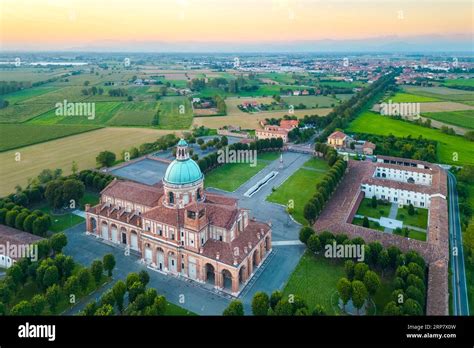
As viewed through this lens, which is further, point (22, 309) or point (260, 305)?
point (260, 305)

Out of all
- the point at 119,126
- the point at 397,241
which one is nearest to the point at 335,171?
the point at 397,241

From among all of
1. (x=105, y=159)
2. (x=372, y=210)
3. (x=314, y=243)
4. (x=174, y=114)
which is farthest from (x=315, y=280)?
(x=174, y=114)

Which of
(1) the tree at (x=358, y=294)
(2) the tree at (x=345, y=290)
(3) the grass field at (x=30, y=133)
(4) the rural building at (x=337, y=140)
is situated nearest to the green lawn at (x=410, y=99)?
(4) the rural building at (x=337, y=140)

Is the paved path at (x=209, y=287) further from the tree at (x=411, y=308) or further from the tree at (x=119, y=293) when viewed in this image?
the tree at (x=411, y=308)

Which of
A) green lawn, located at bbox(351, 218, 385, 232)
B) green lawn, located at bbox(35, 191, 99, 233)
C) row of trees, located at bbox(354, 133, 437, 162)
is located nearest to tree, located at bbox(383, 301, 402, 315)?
green lawn, located at bbox(351, 218, 385, 232)

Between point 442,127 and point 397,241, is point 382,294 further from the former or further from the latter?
point 442,127

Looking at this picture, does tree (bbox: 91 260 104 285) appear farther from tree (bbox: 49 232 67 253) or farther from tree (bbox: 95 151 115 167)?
tree (bbox: 95 151 115 167)

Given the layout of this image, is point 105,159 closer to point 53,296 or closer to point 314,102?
point 53,296
